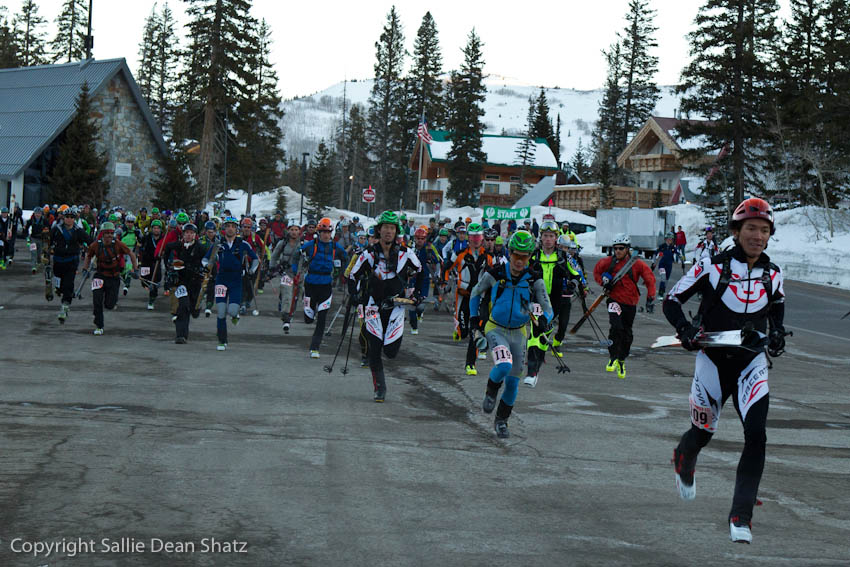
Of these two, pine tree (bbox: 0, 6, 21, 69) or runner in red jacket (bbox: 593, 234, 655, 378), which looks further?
pine tree (bbox: 0, 6, 21, 69)

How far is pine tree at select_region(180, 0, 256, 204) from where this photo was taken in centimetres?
5738

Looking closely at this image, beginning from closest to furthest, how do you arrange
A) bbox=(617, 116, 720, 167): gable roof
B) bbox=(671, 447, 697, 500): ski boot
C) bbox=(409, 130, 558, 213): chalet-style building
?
1. bbox=(671, 447, 697, 500): ski boot
2. bbox=(617, 116, 720, 167): gable roof
3. bbox=(409, 130, 558, 213): chalet-style building

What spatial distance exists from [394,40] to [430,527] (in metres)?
100

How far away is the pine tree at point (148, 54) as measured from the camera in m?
109

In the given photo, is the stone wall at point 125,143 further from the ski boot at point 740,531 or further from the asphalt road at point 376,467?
the ski boot at point 740,531

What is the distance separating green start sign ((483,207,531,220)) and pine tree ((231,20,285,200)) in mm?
28759

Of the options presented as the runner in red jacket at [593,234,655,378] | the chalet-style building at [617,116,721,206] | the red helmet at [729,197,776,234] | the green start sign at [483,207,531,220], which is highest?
the chalet-style building at [617,116,721,206]

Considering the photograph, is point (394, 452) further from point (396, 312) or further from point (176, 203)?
point (176, 203)

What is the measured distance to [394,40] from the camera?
334 feet

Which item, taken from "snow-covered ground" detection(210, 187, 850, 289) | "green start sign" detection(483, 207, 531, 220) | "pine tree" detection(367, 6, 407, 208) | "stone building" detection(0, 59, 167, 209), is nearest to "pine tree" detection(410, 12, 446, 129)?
"pine tree" detection(367, 6, 407, 208)

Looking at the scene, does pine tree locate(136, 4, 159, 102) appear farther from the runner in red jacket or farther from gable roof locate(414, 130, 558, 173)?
the runner in red jacket

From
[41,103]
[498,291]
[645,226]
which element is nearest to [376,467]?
[498,291]

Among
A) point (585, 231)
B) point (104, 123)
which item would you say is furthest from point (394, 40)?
point (104, 123)

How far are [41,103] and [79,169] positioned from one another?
34.7 ft
